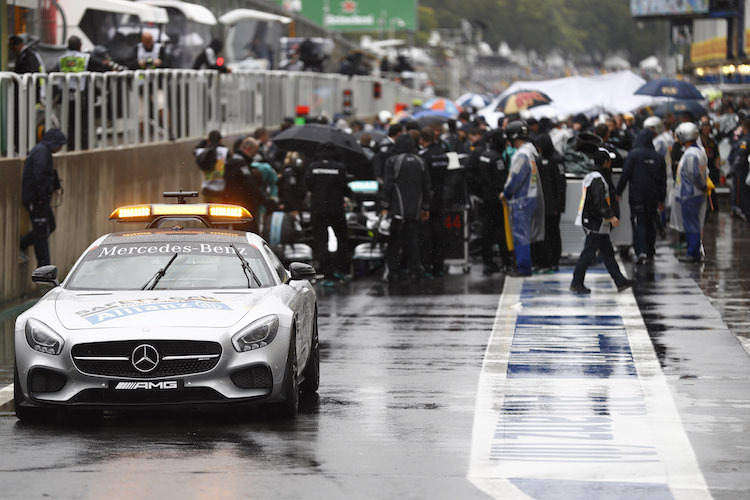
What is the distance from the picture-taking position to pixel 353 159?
2158 centimetres

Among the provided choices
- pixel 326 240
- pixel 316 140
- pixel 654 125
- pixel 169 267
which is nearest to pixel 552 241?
pixel 326 240

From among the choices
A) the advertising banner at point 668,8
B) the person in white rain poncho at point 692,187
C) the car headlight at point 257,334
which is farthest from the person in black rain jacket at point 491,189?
the advertising banner at point 668,8

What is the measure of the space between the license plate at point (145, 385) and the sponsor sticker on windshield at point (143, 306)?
0.43 meters

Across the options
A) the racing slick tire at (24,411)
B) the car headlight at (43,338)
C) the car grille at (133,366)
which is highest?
the car headlight at (43,338)

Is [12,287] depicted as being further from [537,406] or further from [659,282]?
[537,406]

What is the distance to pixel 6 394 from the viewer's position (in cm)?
1159

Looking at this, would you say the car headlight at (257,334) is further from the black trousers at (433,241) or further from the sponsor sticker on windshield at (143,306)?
the black trousers at (433,241)

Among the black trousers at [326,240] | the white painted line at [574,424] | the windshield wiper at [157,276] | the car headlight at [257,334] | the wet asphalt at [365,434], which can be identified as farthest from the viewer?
the black trousers at [326,240]

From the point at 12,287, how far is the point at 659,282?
741 centimetres

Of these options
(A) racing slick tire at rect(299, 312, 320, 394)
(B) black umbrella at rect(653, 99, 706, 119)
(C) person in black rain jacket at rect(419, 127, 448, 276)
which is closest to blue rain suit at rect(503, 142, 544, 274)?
(C) person in black rain jacket at rect(419, 127, 448, 276)

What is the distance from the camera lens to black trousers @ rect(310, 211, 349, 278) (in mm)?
19375

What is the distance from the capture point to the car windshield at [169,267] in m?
11.0

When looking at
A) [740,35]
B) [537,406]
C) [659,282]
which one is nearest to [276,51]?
[740,35]

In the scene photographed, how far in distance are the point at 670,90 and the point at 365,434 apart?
2537cm
